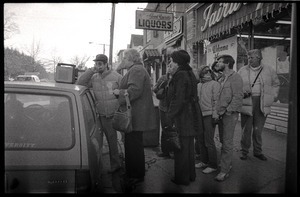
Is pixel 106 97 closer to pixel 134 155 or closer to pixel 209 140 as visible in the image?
pixel 134 155

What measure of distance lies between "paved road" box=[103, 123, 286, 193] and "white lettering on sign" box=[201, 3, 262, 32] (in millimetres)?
3266

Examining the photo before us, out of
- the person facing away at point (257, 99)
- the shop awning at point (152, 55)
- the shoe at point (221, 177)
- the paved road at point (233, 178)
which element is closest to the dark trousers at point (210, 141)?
the paved road at point (233, 178)

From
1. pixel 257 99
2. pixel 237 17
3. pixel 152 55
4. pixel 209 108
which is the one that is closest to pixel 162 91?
pixel 209 108

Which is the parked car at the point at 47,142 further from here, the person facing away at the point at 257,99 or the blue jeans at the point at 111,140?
the person facing away at the point at 257,99

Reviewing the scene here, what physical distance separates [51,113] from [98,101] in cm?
155

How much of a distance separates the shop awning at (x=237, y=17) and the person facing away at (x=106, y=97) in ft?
11.0

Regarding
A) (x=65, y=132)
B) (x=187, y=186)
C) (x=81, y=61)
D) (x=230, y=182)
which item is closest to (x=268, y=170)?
(x=230, y=182)

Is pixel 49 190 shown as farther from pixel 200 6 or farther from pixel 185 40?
pixel 185 40

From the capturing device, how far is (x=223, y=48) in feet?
27.1

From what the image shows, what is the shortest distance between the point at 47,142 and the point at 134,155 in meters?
1.62

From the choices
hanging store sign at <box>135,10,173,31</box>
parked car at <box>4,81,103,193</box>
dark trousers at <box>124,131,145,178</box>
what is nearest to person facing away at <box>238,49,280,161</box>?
dark trousers at <box>124,131,145,178</box>

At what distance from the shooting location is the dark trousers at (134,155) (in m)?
3.82

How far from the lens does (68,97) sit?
2.51 metres

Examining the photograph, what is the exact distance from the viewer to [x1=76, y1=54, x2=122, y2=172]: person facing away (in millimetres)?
4066
